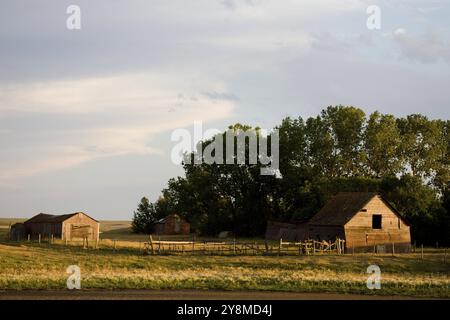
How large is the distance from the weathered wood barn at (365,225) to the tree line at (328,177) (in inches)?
512

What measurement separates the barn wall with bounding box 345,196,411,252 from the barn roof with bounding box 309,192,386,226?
1.75ft

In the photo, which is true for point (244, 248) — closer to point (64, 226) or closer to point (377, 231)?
point (377, 231)

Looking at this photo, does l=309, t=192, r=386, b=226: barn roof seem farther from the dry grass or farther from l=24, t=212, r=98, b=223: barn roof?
l=24, t=212, r=98, b=223: barn roof

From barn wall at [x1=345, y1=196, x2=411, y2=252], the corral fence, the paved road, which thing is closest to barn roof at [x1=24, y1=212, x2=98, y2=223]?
the corral fence

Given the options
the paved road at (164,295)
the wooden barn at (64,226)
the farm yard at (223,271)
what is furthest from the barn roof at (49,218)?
the paved road at (164,295)

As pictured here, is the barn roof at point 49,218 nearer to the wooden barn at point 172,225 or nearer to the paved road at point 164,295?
the wooden barn at point 172,225

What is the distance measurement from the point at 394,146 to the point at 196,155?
32.3m

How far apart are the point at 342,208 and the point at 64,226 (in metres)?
34.4

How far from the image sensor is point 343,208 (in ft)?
205

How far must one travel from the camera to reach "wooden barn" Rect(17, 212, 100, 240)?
74.2m

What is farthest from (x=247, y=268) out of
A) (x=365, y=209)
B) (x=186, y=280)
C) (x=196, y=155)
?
(x=196, y=155)

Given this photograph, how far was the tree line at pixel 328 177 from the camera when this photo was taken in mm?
75438

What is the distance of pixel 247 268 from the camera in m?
44.2

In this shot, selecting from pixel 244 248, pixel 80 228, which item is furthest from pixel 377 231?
pixel 80 228
